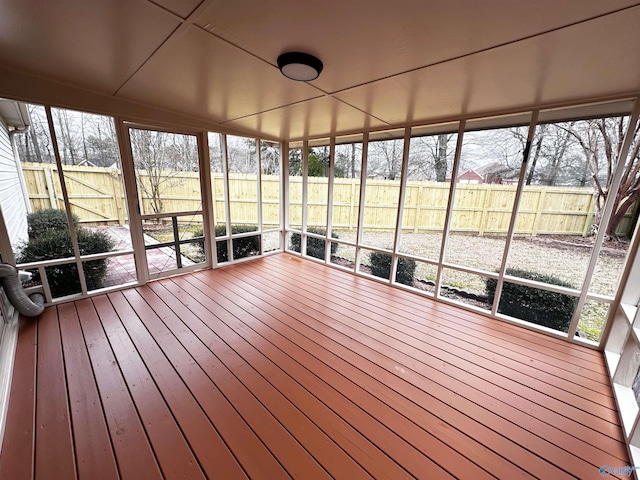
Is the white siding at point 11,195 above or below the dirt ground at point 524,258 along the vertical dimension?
above

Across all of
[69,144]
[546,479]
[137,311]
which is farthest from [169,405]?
[69,144]

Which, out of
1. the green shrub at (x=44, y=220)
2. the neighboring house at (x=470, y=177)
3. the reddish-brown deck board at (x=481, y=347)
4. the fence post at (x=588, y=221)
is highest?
the neighboring house at (x=470, y=177)

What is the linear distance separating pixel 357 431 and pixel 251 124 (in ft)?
12.0

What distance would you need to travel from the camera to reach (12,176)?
268 cm

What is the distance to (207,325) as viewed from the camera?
242cm

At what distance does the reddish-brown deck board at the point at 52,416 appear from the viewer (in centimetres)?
122

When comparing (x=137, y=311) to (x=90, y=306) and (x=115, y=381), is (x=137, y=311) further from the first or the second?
(x=115, y=381)

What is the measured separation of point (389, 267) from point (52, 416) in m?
3.59

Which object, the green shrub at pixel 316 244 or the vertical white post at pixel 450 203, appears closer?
the vertical white post at pixel 450 203

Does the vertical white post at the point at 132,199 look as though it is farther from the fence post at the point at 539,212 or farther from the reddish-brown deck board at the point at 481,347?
the fence post at the point at 539,212

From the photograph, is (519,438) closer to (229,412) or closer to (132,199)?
(229,412)

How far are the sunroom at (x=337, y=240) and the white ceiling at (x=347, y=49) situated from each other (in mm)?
16

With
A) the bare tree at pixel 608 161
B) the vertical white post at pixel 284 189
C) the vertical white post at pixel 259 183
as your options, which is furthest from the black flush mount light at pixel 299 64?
the vertical white post at pixel 284 189

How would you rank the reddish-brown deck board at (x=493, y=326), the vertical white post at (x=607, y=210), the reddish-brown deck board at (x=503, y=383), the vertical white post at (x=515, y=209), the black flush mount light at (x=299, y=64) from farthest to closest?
the vertical white post at (x=515, y=209) → the reddish-brown deck board at (x=493, y=326) → the vertical white post at (x=607, y=210) → the reddish-brown deck board at (x=503, y=383) → the black flush mount light at (x=299, y=64)
